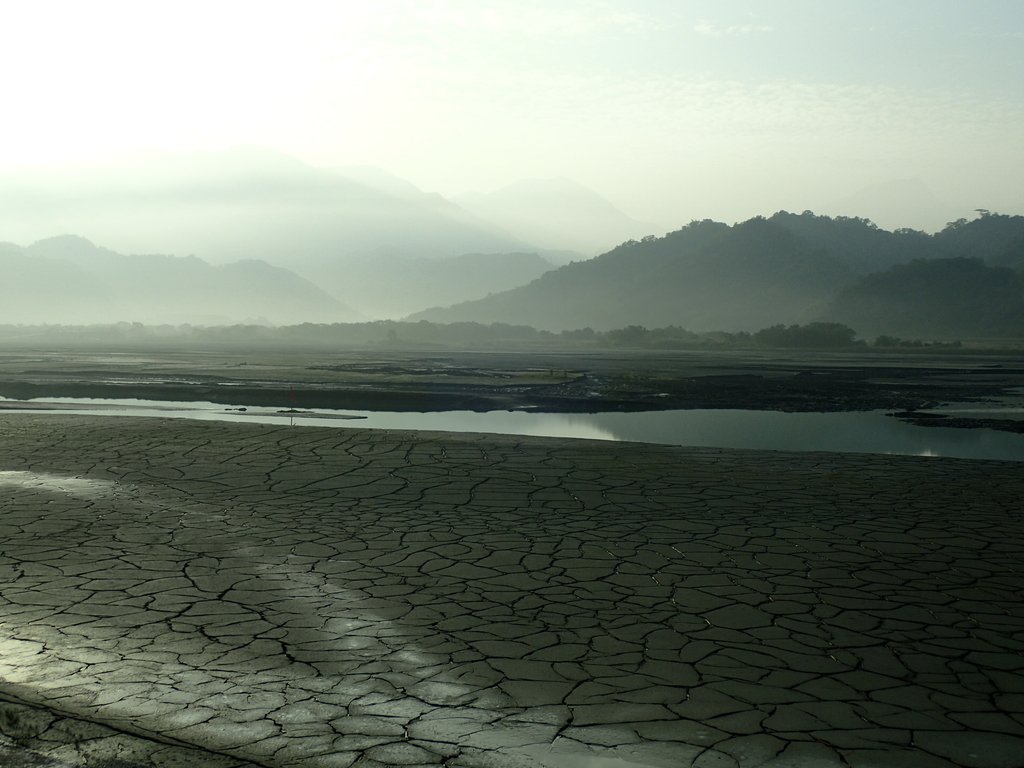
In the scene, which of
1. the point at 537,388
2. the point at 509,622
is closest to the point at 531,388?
the point at 537,388

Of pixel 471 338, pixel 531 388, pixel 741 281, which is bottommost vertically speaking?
pixel 531 388

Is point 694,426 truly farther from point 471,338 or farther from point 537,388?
point 471,338

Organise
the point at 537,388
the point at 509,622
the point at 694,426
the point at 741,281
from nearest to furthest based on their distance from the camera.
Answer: the point at 509,622, the point at 694,426, the point at 537,388, the point at 741,281

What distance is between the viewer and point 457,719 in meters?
4.12

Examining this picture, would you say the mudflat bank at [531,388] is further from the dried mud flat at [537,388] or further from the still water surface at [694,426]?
the still water surface at [694,426]

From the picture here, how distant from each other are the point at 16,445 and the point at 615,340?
3658 inches

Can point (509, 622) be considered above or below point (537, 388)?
below

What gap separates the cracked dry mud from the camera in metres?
3.94

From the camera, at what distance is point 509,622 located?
214 inches

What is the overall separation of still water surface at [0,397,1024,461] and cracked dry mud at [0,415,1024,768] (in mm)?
6265

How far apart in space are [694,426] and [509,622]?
48.6 feet

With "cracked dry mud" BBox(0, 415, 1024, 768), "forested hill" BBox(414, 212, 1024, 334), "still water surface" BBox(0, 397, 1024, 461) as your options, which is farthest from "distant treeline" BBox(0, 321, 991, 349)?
"cracked dry mud" BBox(0, 415, 1024, 768)

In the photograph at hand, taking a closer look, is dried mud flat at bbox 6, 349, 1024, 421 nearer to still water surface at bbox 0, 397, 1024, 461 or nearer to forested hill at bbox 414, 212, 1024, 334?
still water surface at bbox 0, 397, 1024, 461

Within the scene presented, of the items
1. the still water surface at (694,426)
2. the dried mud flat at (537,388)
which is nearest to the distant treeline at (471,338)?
the dried mud flat at (537,388)
